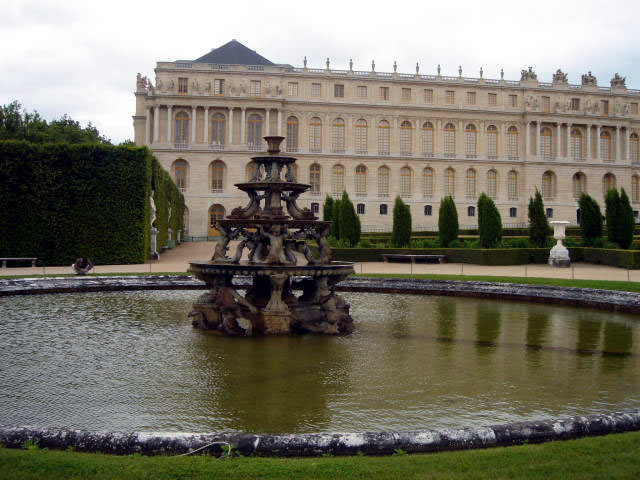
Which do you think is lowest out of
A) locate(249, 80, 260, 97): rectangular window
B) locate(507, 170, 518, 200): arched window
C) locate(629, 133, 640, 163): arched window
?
locate(507, 170, 518, 200): arched window

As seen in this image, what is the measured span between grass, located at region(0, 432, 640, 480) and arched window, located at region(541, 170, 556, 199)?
195ft

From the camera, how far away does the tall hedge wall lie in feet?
77.5

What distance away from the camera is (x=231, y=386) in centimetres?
625

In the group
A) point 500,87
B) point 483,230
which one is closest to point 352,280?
point 483,230

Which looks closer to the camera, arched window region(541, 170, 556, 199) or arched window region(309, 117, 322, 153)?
arched window region(309, 117, 322, 153)

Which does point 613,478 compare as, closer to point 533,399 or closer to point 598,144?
point 533,399

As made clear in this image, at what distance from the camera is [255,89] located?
53688 millimetres

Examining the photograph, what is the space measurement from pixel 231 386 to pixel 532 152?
58.7 metres

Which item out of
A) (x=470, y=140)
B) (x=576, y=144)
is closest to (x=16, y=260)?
(x=470, y=140)

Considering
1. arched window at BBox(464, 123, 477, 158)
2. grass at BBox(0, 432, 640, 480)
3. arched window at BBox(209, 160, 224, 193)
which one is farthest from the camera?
arched window at BBox(464, 123, 477, 158)

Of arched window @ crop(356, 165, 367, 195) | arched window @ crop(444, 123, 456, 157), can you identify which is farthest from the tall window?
arched window @ crop(356, 165, 367, 195)

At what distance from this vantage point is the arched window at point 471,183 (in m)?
58.1

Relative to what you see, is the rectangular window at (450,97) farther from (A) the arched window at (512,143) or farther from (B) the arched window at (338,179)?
(B) the arched window at (338,179)

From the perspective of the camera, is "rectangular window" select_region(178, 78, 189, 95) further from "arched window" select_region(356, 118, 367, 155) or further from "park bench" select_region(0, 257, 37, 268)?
"park bench" select_region(0, 257, 37, 268)
